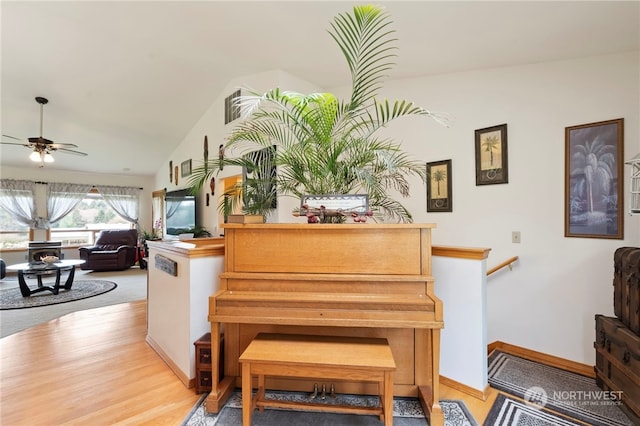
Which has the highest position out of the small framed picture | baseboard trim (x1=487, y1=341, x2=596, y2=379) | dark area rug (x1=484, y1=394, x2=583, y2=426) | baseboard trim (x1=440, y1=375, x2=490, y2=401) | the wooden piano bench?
the small framed picture

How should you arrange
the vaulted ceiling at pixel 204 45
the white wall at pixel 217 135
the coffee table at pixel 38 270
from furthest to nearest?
1. the coffee table at pixel 38 270
2. the white wall at pixel 217 135
3. the vaulted ceiling at pixel 204 45

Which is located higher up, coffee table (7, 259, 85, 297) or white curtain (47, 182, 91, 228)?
white curtain (47, 182, 91, 228)

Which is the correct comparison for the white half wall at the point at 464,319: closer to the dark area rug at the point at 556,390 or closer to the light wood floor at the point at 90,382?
the light wood floor at the point at 90,382

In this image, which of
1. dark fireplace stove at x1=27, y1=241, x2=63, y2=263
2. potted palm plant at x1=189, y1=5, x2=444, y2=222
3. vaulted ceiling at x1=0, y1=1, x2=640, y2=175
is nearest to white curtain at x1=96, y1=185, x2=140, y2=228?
dark fireplace stove at x1=27, y1=241, x2=63, y2=263

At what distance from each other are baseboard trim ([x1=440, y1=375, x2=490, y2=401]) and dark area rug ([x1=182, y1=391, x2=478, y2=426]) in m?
0.13

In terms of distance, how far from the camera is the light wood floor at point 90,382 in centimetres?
173

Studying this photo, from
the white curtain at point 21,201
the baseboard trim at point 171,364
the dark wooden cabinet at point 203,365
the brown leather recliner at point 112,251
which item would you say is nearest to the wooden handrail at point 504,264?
the dark wooden cabinet at point 203,365

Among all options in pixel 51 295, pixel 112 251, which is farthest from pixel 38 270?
pixel 112 251

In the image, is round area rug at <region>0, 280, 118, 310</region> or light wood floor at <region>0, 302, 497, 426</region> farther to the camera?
round area rug at <region>0, 280, 118, 310</region>

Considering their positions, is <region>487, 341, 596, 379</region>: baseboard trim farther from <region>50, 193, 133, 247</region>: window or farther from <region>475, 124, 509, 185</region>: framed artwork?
<region>50, 193, 133, 247</region>: window

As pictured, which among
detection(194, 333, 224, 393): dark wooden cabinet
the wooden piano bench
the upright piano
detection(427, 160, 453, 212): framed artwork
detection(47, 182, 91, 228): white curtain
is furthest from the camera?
detection(47, 182, 91, 228): white curtain

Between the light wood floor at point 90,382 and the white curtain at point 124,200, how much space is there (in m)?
5.34

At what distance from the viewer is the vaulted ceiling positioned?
211 cm

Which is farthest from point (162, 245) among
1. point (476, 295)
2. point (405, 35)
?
point (405, 35)
